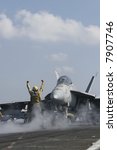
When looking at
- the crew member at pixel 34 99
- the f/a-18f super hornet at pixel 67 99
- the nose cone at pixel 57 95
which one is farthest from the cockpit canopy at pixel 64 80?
the crew member at pixel 34 99

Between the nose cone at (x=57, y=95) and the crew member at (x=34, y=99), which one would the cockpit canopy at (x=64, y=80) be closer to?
the nose cone at (x=57, y=95)

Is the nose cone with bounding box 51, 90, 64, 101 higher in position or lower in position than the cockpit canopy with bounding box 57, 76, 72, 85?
lower

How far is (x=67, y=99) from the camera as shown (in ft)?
110

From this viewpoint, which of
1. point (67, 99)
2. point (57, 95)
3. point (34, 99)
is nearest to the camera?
point (34, 99)

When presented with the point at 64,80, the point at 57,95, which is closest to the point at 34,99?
the point at 57,95

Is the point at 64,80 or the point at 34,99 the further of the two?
the point at 64,80

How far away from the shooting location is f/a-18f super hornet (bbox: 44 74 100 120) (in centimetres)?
3209

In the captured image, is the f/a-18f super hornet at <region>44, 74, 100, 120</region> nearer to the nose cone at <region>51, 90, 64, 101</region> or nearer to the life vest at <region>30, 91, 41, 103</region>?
the nose cone at <region>51, 90, 64, 101</region>

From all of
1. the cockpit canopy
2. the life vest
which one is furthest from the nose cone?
the life vest

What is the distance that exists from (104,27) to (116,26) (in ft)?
1.04

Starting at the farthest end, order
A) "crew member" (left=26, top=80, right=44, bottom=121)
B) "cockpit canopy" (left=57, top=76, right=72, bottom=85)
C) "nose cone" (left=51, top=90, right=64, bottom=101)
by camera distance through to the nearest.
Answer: "cockpit canopy" (left=57, top=76, right=72, bottom=85) < "nose cone" (left=51, top=90, right=64, bottom=101) < "crew member" (left=26, top=80, right=44, bottom=121)

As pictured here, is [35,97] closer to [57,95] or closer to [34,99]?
[34,99]

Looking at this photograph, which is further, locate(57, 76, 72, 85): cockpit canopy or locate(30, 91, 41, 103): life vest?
locate(57, 76, 72, 85): cockpit canopy

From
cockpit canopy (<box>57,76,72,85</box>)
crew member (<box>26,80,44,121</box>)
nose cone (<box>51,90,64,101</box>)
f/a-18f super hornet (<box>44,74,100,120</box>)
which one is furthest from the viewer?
cockpit canopy (<box>57,76,72,85</box>)
